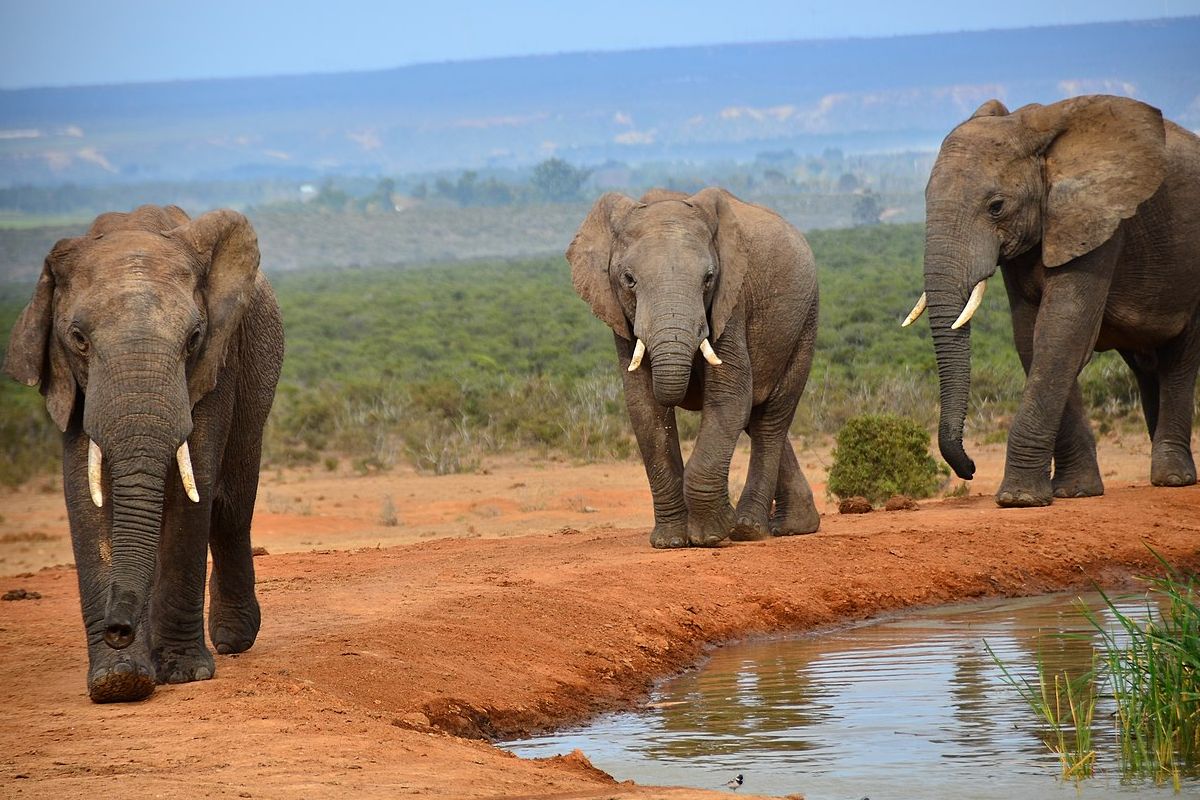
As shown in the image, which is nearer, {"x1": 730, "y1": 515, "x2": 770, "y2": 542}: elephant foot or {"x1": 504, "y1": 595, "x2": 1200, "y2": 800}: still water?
{"x1": 504, "y1": 595, "x2": 1200, "y2": 800}: still water

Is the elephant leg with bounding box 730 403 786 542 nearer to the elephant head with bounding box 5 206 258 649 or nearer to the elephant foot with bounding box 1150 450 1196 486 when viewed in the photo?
the elephant foot with bounding box 1150 450 1196 486

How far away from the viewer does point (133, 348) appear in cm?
767

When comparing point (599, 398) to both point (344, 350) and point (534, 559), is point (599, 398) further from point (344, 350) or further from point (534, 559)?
point (344, 350)

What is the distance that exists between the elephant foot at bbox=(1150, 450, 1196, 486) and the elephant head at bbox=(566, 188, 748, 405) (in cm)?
424

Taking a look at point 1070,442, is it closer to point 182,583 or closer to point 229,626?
point 229,626

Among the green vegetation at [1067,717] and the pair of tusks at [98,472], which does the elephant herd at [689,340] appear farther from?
the green vegetation at [1067,717]

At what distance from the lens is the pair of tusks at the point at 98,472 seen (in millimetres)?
7691

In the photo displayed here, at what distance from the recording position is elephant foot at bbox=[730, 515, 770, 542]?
1289cm

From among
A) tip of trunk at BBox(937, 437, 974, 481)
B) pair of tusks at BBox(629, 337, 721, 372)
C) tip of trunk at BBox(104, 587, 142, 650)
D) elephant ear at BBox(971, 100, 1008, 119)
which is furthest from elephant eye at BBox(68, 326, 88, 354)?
elephant ear at BBox(971, 100, 1008, 119)

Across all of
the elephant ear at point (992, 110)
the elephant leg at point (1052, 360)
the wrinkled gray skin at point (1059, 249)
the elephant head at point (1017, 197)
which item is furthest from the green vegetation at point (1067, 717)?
the elephant ear at point (992, 110)

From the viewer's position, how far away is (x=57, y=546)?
17609 mm

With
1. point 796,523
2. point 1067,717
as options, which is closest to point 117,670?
point 1067,717

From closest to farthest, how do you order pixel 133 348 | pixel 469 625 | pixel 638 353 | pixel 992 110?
pixel 133 348 → pixel 469 625 → pixel 638 353 → pixel 992 110

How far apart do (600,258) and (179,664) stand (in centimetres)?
484
